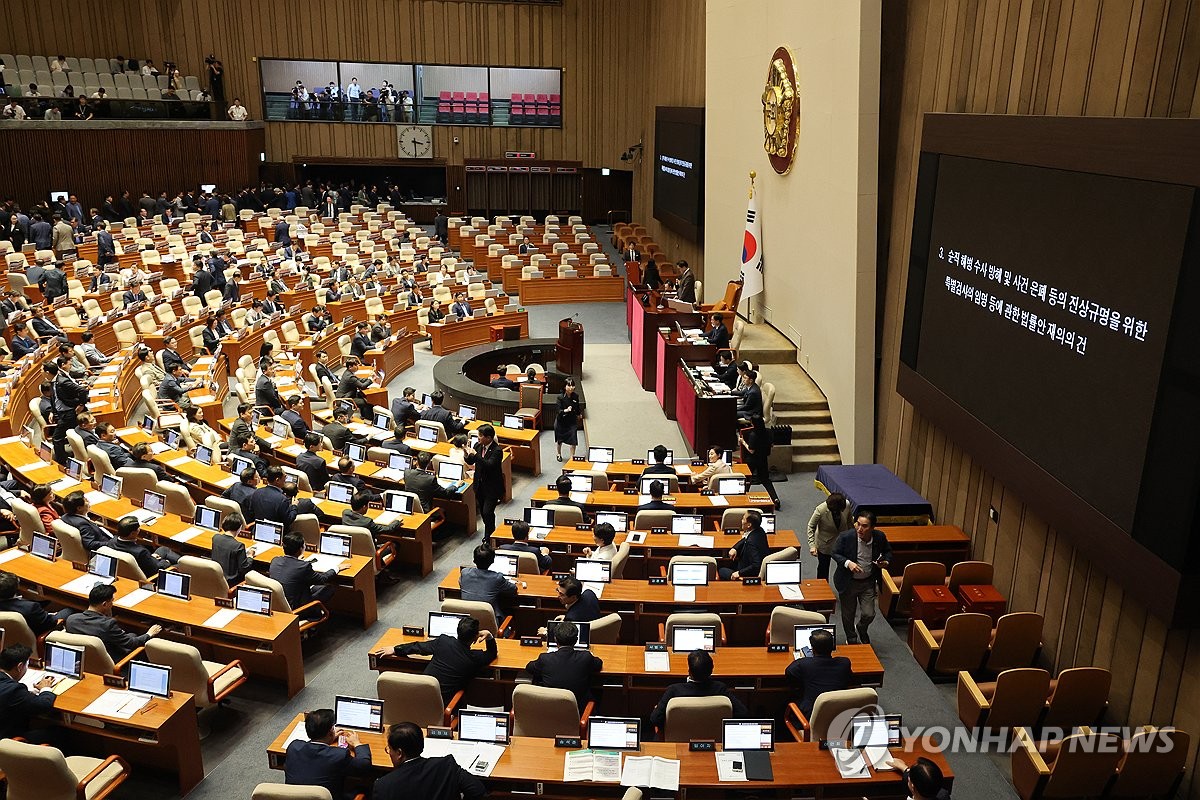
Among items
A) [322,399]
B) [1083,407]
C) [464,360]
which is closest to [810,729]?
[1083,407]

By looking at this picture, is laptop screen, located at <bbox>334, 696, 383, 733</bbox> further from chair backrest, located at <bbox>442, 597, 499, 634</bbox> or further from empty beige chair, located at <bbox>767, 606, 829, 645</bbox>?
empty beige chair, located at <bbox>767, 606, 829, 645</bbox>

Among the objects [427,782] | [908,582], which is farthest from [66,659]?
[908,582]

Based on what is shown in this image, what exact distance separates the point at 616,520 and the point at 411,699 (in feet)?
12.0

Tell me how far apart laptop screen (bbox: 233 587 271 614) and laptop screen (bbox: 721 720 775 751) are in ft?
12.5

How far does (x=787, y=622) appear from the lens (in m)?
6.99

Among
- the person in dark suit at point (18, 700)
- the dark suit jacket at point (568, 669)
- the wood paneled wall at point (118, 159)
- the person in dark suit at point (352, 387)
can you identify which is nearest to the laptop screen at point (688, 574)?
the dark suit jacket at point (568, 669)

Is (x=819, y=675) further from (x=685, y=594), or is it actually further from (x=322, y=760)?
(x=322, y=760)

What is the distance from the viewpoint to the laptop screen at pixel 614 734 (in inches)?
219

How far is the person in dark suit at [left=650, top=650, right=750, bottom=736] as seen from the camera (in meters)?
5.83

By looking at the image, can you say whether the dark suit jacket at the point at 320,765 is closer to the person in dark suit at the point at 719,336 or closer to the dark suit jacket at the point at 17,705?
the dark suit jacket at the point at 17,705

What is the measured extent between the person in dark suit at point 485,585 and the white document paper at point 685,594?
4.44 feet

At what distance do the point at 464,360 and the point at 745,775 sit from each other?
40.4ft

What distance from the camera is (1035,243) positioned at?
298 inches

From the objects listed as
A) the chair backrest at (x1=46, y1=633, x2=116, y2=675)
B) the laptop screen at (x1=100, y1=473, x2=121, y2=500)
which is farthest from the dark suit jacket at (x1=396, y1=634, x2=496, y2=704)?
the laptop screen at (x1=100, y1=473, x2=121, y2=500)
